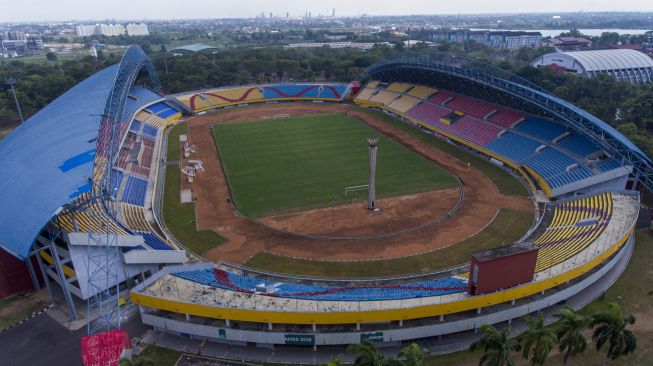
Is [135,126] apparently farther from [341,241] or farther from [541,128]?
[541,128]

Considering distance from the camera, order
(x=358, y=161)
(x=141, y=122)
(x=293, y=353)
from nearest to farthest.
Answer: (x=293, y=353) → (x=358, y=161) → (x=141, y=122)

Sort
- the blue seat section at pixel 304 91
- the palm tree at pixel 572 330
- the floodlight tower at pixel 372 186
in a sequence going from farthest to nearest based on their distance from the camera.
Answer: the blue seat section at pixel 304 91
the floodlight tower at pixel 372 186
the palm tree at pixel 572 330

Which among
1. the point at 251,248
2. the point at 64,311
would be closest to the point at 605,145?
the point at 251,248

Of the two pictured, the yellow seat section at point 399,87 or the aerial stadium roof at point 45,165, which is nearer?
the aerial stadium roof at point 45,165

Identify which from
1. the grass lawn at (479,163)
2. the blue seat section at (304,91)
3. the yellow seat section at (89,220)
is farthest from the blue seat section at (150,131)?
the grass lawn at (479,163)

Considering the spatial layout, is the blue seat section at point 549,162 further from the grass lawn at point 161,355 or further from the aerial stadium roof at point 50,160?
the aerial stadium roof at point 50,160

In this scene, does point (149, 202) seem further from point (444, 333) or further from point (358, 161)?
point (444, 333)
